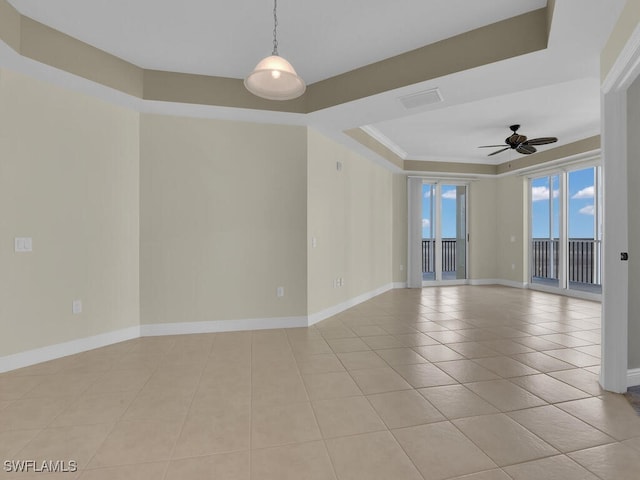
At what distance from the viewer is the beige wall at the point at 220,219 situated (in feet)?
12.4

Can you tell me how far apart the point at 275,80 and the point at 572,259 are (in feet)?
25.6

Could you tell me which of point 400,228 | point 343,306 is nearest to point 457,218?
point 400,228

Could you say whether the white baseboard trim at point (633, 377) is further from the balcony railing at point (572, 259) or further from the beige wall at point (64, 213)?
the balcony railing at point (572, 259)

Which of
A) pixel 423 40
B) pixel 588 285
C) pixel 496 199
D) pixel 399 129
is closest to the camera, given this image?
pixel 423 40

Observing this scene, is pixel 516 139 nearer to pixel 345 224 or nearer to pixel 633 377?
pixel 345 224

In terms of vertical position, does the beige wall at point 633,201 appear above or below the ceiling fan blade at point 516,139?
below

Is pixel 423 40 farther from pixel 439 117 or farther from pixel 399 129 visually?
pixel 399 129

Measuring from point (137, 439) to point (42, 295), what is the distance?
82.3 inches

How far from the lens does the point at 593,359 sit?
3.04m

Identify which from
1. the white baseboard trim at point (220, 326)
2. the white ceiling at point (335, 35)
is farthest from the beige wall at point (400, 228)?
the white baseboard trim at point (220, 326)

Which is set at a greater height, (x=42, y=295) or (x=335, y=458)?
(x=42, y=295)

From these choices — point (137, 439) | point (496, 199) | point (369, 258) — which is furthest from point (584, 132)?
point (137, 439)

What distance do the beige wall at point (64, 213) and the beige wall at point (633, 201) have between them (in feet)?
15.3

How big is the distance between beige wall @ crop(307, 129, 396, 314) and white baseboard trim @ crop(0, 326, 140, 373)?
2182mm
